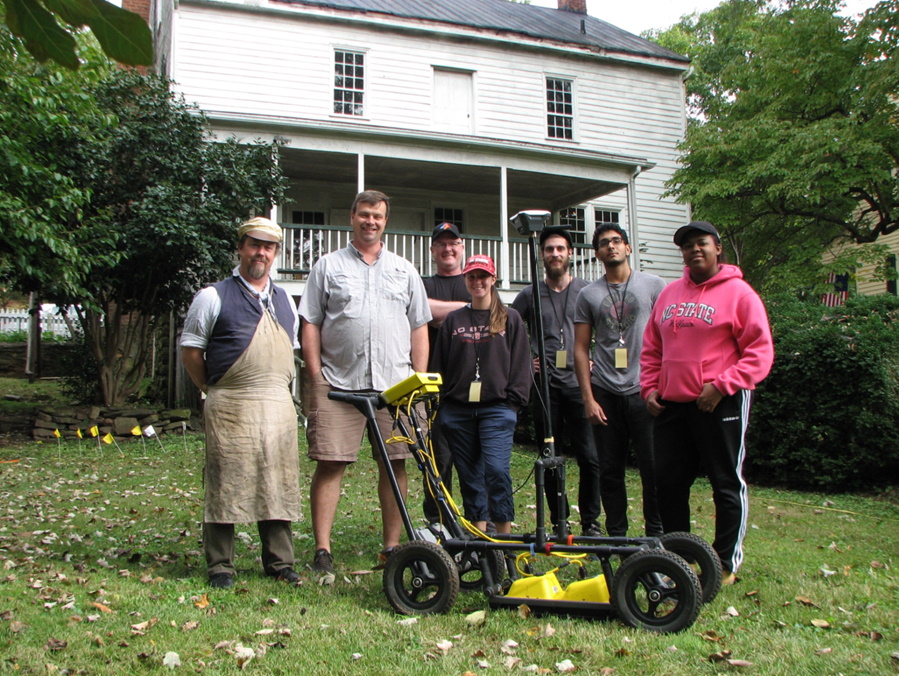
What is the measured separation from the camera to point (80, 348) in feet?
50.6

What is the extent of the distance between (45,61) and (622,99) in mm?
19197

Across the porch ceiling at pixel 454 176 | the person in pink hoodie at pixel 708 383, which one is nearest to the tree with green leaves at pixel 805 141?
the porch ceiling at pixel 454 176

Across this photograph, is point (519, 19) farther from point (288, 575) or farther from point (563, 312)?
point (288, 575)

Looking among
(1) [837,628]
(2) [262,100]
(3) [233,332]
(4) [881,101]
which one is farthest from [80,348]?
(4) [881,101]

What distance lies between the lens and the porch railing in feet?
47.4

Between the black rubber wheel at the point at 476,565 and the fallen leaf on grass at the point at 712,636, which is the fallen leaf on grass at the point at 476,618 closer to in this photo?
the black rubber wheel at the point at 476,565

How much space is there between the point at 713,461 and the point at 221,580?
2586mm

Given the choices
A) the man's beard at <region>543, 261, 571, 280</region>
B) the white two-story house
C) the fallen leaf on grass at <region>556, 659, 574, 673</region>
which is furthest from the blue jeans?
the white two-story house

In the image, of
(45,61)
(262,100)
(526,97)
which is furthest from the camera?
(526,97)

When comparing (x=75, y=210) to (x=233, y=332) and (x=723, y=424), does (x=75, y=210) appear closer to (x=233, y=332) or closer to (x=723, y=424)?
(x=233, y=332)

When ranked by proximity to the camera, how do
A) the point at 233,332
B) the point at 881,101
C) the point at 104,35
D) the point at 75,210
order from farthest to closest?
the point at 881,101, the point at 75,210, the point at 233,332, the point at 104,35

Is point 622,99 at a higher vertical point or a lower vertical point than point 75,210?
higher

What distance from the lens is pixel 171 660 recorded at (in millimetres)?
2986

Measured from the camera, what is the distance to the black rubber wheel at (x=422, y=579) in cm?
350
